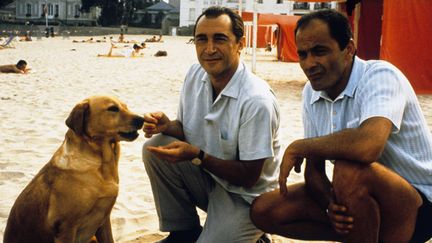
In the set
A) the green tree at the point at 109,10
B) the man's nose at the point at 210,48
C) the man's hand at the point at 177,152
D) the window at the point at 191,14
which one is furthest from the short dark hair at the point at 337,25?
the green tree at the point at 109,10

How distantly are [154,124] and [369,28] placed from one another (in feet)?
44.6

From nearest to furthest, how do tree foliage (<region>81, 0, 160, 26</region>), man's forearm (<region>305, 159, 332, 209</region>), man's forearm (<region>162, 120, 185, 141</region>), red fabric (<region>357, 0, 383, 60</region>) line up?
man's forearm (<region>305, 159, 332, 209</region>) < man's forearm (<region>162, 120, 185, 141</region>) < red fabric (<region>357, 0, 383, 60</region>) < tree foliage (<region>81, 0, 160, 26</region>)

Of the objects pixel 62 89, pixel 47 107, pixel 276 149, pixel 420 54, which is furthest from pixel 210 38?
pixel 420 54

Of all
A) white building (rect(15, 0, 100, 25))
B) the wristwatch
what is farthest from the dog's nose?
white building (rect(15, 0, 100, 25))

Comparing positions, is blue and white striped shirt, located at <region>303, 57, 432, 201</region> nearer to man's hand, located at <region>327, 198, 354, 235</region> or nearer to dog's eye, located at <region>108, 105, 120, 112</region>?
man's hand, located at <region>327, 198, 354, 235</region>

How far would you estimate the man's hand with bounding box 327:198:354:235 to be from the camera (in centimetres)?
238

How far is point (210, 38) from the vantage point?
10.3 ft

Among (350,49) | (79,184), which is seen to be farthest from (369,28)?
(79,184)

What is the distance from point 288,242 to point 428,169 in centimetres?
125

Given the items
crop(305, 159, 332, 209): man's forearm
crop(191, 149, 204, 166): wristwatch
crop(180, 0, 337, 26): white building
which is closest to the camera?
crop(305, 159, 332, 209): man's forearm

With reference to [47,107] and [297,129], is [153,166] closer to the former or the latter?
[297,129]

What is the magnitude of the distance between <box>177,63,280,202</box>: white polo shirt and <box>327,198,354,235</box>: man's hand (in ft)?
2.00

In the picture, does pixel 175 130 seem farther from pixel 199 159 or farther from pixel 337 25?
pixel 337 25

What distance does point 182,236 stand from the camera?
3.44 metres
